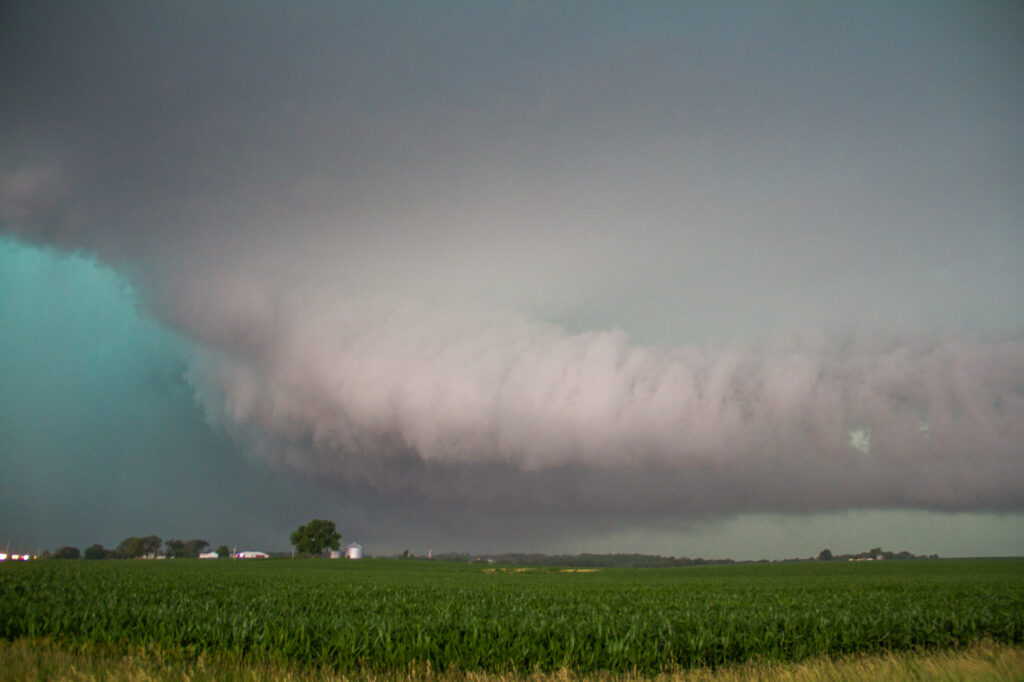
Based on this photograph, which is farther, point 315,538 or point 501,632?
point 315,538

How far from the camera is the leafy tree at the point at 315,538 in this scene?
167250mm

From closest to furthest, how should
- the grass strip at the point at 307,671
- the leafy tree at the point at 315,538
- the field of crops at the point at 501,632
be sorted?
the grass strip at the point at 307,671 → the field of crops at the point at 501,632 → the leafy tree at the point at 315,538

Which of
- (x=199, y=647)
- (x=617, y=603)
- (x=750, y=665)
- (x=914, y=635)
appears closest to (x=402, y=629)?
(x=199, y=647)

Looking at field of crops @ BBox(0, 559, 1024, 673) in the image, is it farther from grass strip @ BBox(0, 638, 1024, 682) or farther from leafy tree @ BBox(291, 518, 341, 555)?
leafy tree @ BBox(291, 518, 341, 555)

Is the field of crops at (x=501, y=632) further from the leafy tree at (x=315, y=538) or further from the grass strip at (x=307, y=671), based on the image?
the leafy tree at (x=315, y=538)

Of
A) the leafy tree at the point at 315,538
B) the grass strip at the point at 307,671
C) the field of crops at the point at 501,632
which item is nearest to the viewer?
the grass strip at the point at 307,671

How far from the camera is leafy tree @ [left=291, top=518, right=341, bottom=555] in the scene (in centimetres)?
16725

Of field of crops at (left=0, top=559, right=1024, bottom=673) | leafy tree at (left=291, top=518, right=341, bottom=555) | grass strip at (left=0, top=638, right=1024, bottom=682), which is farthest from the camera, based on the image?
leafy tree at (left=291, top=518, right=341, bottom=555)

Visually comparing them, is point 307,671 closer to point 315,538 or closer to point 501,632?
point 501,632

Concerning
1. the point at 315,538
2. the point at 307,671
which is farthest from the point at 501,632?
the point at 315,538

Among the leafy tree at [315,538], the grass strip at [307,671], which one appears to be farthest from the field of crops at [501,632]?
the leafy tree at [315,538]

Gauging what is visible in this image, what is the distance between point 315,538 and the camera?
6609 inches

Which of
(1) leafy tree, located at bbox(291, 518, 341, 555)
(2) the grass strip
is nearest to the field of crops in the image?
(2) the grass strip

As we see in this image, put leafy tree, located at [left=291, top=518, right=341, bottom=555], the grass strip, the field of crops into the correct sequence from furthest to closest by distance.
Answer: leafy tree, located at [left=291, top=518, right=341, bottom=555] < the field of crops < the grass strip
